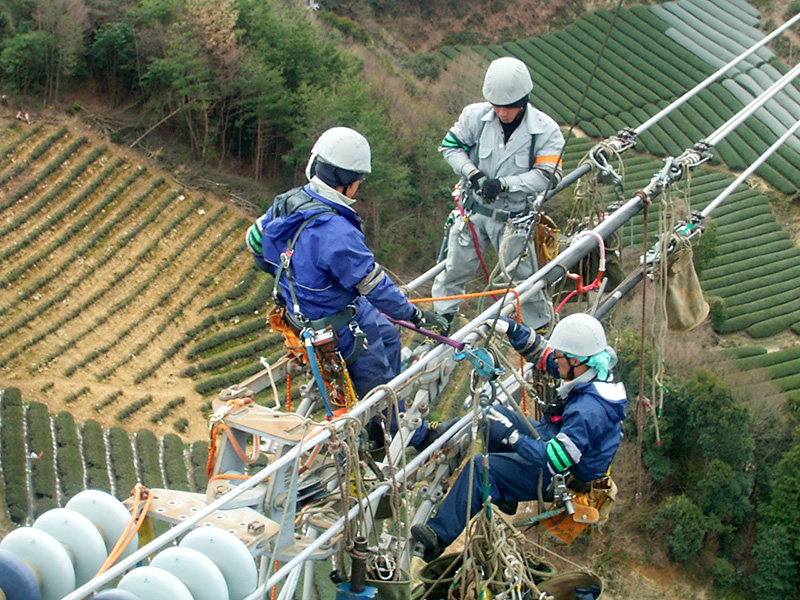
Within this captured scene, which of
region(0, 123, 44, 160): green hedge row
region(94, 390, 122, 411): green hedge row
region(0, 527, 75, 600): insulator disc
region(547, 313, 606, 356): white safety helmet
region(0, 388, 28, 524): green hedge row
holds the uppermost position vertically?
region(0, 527, 75, 600): insulator disc

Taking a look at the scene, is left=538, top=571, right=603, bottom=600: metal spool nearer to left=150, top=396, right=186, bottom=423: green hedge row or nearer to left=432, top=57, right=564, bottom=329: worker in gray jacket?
left=432, top=57, right=564, bottom=329: worker in gray jacket

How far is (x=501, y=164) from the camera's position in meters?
7.21

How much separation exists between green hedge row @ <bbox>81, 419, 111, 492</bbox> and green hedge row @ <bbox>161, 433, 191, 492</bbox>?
135 cm

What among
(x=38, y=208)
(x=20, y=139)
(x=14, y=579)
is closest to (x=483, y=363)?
(x=14, y=579)

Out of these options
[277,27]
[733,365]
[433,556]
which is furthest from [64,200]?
[433,556]

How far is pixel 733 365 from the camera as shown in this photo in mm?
28016

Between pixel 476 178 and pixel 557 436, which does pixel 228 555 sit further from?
pixel 476 178

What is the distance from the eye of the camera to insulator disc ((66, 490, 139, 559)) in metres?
3.87

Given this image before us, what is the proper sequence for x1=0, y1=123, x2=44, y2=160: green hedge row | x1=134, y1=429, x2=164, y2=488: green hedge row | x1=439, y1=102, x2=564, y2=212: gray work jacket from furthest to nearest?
1. x1=0, y1=123, x2=44, y2=160: green hedge row
2. x1=134, y1=429, x2=164, y2=488: green hedge row
3. x1=439, y1=102, x2=564, y2=212: gray work jacket

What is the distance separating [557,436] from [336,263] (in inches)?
62.4

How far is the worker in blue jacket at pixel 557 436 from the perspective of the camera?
5.36 meters

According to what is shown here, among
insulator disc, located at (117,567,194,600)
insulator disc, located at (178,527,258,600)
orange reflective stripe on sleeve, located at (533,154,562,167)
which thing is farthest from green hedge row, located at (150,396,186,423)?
insulator disc, located at (117,567,194,600)

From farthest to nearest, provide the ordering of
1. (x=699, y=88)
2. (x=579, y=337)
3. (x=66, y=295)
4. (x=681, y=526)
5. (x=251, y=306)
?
(x=251, y=306) → (x=66, y=295) → (x=681, y=526) → (x=699, y=88) → (x=579, y=337)

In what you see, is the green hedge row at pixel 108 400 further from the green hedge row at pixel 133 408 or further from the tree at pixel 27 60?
the tree at pixel 27 60
